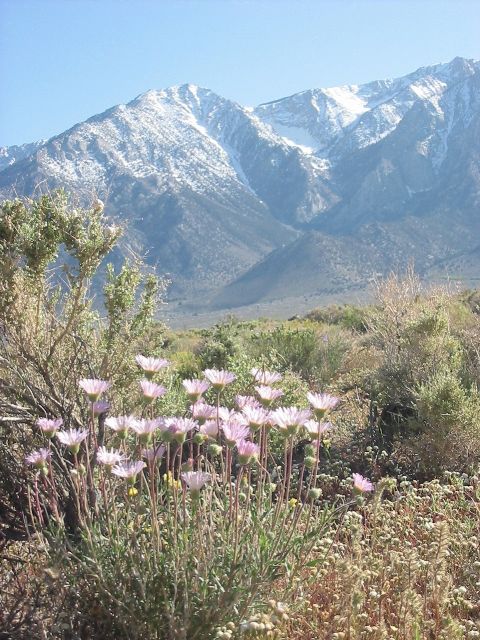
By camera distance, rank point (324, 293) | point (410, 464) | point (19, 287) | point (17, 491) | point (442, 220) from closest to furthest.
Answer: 1. point (17, 491)
2. point (19, 287)
3. point (410, 464)
4. point (324, 293)
5. point (442, 220)

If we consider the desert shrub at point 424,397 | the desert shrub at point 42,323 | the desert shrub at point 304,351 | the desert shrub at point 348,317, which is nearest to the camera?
the desert shrub at point 42,323

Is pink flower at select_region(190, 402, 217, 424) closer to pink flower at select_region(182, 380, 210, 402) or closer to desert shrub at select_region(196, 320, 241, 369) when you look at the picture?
pink flower at select_region(182, 380, 210, 402)

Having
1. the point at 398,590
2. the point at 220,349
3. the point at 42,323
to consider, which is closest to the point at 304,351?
the point at 220,349

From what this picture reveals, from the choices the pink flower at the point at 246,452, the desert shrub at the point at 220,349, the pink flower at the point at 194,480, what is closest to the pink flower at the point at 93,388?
the pink flower at the point at 194,480

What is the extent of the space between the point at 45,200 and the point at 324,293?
131219 mm

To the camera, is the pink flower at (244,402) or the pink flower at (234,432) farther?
the pink flower at (244,402)

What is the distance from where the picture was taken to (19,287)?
3812mm

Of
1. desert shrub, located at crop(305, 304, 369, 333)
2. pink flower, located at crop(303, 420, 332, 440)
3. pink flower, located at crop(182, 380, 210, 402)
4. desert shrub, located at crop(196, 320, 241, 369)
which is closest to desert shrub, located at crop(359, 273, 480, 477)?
desert shrub, located at crop(196, 320, 241, 369)

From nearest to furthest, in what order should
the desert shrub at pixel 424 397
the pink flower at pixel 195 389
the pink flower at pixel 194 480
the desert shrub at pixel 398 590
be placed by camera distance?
the pink flower at pixel 194 480 → the pink flower at pixel 195 389 → the desert shrub at pixel 398 590 → the desert shrub at pixel 424 397

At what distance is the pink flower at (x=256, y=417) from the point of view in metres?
2.22

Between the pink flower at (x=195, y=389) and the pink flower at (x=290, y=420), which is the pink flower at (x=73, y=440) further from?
the pink flower at (x=290, y=420)

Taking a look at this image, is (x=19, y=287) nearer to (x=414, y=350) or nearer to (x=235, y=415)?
(x=235, y=415)

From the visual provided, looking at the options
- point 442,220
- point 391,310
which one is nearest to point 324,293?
Answer: point 442,220

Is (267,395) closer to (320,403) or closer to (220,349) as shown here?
(320,403)
